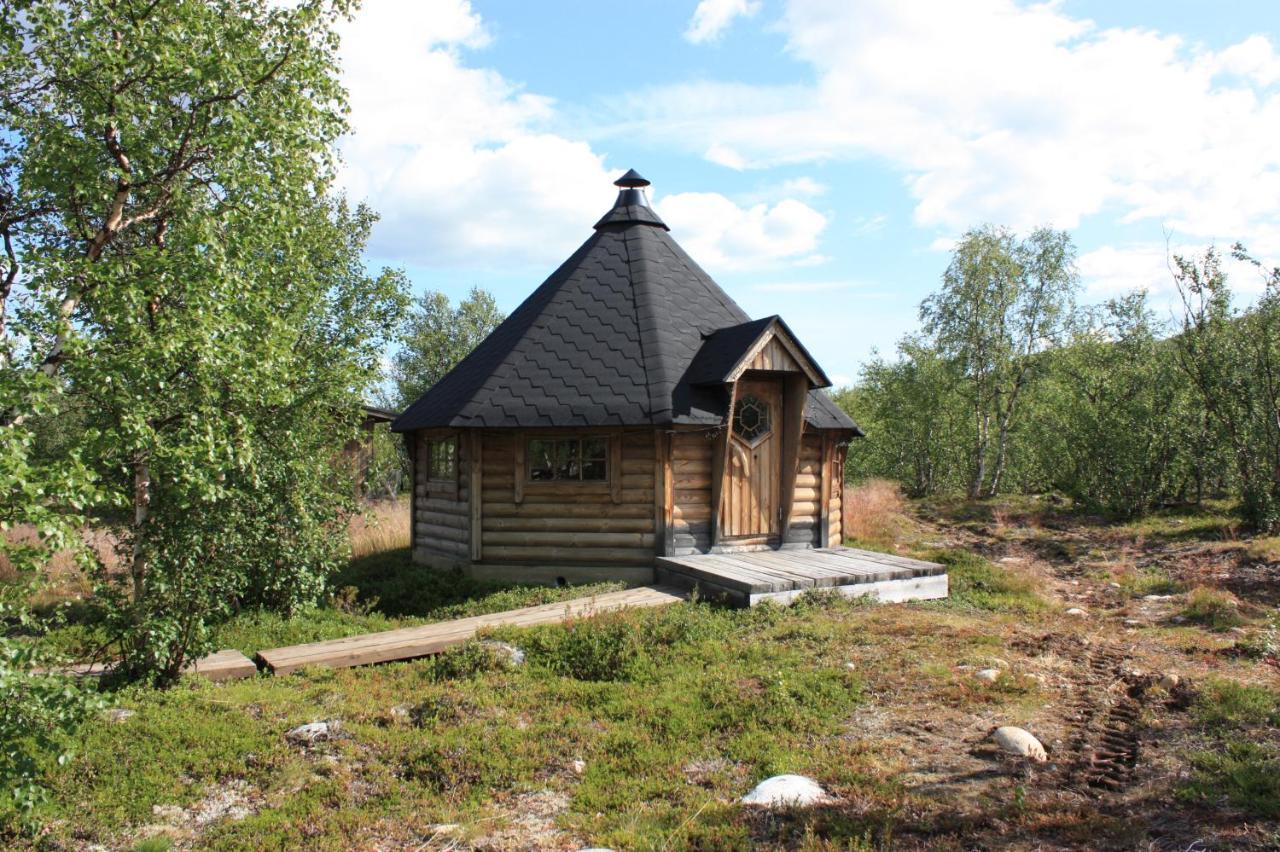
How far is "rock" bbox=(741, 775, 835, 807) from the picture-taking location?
17.0 feet

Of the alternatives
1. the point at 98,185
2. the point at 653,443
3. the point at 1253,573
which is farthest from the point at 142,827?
the point at 1253,573

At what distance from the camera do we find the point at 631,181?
16594 mm

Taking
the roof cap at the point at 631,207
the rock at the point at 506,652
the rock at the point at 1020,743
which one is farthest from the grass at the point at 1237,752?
the roof cap at the point at 631,207

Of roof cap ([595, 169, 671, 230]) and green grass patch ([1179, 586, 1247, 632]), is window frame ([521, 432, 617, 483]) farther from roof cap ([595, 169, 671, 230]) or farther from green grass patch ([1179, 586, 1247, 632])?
green grass patch ([1179, 586, 1247, 632])

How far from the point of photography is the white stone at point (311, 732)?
6.47m

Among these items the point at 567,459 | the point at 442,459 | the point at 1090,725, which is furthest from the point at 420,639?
the point at 1090,725

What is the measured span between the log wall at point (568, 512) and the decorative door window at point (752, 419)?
1544mm

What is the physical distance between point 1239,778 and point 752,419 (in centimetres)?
872

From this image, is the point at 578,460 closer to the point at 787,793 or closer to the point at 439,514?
the point at 439,514

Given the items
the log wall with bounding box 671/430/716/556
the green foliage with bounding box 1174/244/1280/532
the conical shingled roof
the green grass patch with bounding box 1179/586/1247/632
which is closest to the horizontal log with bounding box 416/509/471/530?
the conical shingled roof

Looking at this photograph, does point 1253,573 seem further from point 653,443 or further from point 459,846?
point 459,846

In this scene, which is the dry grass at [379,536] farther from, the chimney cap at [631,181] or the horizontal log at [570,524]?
the chimney cap at [631,181]

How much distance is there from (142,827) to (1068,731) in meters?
6.46

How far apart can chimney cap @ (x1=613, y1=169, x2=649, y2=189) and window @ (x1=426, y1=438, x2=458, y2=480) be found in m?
6.35
